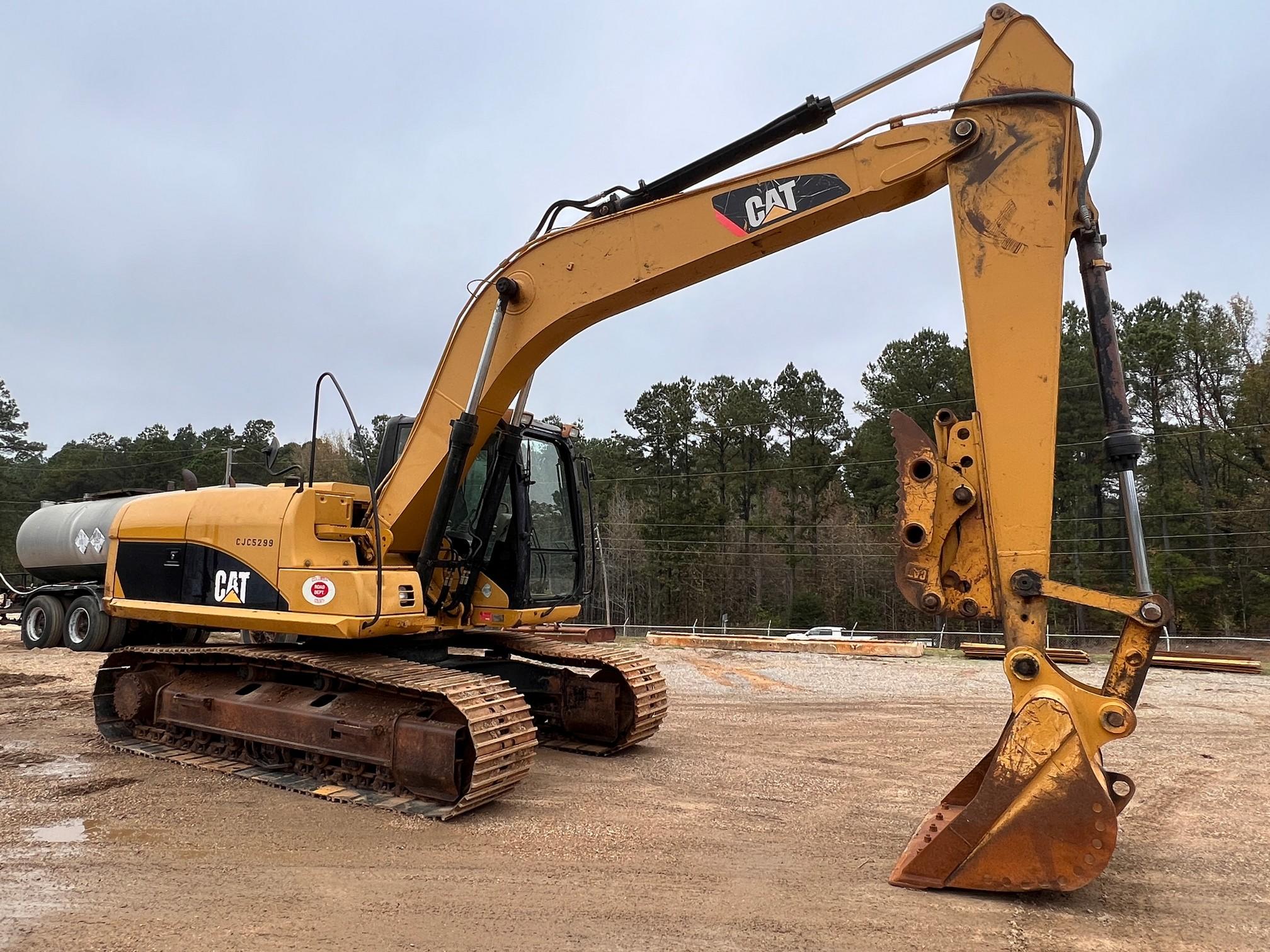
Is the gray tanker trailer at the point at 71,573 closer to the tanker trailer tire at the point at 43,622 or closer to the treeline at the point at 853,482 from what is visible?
the tanker trailer tire at the point at 43,622

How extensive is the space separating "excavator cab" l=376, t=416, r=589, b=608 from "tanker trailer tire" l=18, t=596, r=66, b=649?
39.4 feet

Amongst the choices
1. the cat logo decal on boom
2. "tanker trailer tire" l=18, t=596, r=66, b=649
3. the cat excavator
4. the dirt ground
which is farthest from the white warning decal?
"tanker trailer tire" l=18, t=596, r=66, b=649

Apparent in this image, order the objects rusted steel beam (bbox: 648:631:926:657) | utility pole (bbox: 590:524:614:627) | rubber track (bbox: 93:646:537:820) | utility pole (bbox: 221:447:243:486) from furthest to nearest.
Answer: rusted steel beam (bbox: 648:631:926:657) < utility pole (bbox: 221:447:243:486) < utility pole (bbox: 590:524:614:627) < rubber track (bbox: 93:646:537:820)

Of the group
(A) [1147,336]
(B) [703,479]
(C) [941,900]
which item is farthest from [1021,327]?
(B) [703,479]

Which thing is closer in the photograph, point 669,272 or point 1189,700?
point 669,272

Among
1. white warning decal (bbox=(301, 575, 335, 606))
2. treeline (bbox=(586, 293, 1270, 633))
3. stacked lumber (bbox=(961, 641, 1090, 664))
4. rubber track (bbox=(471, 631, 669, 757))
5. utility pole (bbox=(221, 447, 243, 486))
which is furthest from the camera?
treeline (bbox=(586, 293, 1270, 633))

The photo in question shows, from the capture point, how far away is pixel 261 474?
5309 cm

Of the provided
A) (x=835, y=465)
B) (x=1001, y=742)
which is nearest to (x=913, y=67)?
(x=1001, y=742)

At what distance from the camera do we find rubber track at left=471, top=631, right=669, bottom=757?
23.0 feet

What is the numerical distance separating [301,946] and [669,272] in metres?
4.16

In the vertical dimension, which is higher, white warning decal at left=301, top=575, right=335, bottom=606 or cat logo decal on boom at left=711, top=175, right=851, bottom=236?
cat logo decal on boom at left=711, top=175, right=851, bottom=236

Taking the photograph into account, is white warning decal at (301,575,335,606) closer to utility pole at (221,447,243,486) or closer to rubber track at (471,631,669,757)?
rubber track at (471,631,669,757)

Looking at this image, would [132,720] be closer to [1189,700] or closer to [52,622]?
[52,622]

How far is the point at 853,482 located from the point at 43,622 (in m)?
35.6
